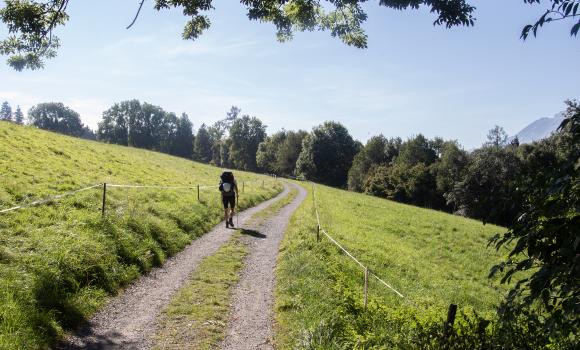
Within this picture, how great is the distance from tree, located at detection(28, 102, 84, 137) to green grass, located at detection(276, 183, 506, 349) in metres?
148

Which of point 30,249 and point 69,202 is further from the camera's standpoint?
point 69,202

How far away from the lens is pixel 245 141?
122188 mm

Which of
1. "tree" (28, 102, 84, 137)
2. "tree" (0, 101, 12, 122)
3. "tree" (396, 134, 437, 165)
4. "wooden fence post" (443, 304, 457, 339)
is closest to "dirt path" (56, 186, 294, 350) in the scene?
"wooden fence post" (443, 304, 457, 339)

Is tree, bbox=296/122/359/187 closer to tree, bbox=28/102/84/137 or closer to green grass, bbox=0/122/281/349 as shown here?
green grass, bbox=0/122/281/349

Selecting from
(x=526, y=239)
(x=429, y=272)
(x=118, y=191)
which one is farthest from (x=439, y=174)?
(x=526, y=239)

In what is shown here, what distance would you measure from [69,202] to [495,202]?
1425 cm

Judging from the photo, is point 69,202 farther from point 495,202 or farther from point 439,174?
point 439,174

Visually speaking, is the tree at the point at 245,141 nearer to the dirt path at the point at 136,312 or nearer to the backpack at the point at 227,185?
the backpack at the point at 227,185

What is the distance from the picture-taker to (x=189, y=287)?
10625 millimetres

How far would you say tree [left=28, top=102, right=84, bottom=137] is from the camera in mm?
145500

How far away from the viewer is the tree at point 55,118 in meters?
146

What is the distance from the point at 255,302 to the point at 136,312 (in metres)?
2.79

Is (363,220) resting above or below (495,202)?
below

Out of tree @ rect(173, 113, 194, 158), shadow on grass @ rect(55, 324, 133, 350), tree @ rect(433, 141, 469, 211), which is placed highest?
tree @ rect(173, 113, 194, 158)
